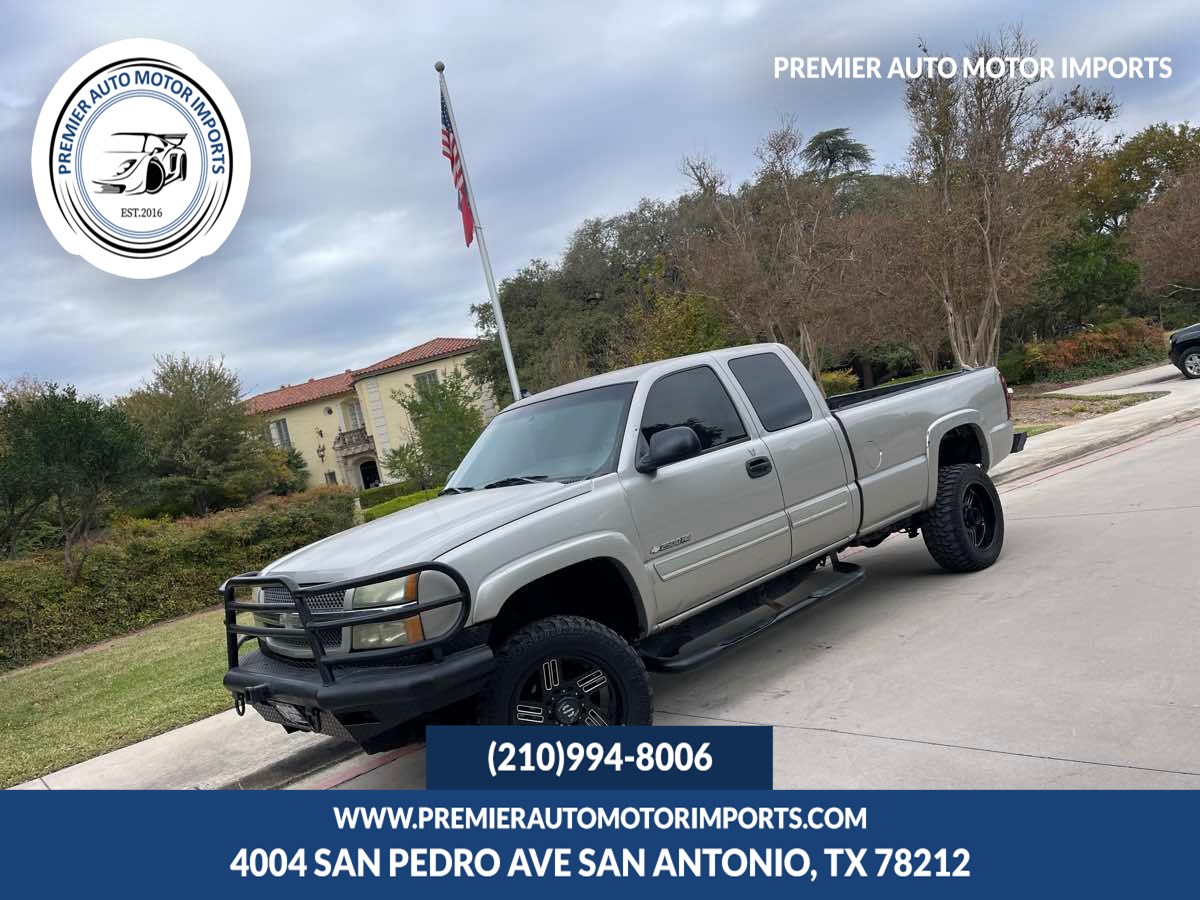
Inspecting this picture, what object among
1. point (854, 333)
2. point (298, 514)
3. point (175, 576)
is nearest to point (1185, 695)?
point (175, 576)

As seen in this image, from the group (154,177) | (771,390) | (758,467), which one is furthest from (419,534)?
(154,177)

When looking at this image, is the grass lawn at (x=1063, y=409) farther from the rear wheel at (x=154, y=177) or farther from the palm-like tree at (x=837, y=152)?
the palm-like tree at (x=837, y=152)

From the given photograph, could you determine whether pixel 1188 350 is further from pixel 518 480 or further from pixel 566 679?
pixel 566 679

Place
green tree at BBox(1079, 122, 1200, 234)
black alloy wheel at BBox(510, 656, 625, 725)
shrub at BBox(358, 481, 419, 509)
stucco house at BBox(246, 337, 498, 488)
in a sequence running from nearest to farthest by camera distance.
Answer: black alloy wheel at BBox(510, 656, 625, 725) → shrub at BBox(358, 481, 419, 509) → green tree at BBox(1079, 122, 1200, 234) → stucco house at BBox(246, 337, 498, 488)

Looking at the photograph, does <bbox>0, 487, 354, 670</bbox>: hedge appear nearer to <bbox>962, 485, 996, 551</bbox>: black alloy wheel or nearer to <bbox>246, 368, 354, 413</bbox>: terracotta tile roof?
<bbox>962, 485, 996, 551</bbox>: black alloy wheel

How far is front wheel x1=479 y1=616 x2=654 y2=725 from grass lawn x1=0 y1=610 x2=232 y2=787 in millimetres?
3833

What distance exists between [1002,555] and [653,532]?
391 cm

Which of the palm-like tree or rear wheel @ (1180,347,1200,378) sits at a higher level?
the palm-like tree

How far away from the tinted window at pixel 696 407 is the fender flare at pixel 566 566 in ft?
2.78

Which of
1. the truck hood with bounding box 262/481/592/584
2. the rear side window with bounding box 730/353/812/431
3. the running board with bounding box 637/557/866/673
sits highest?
the rear side window with bounding box 730/353/812/431

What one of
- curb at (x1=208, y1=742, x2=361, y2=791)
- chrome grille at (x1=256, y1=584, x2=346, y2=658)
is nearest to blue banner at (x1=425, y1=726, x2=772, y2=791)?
chrome grille at (x1=256, y1=584, x2=346, y2=658)

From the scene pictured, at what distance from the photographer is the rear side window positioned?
575cm

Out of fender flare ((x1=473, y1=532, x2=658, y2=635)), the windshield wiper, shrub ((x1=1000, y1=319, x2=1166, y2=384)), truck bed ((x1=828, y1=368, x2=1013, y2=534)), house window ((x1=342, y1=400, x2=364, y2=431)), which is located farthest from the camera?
house window ((x1=342, y1=400, x2=364, y2=431))

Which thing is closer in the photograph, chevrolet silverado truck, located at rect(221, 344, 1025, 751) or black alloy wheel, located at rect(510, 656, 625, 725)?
chevrolet silverado truck, located at rect(221, 344, 1025, 751)
